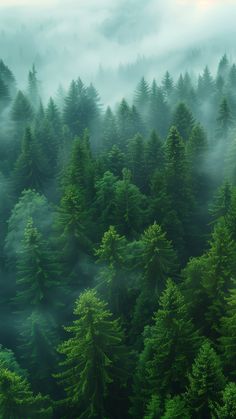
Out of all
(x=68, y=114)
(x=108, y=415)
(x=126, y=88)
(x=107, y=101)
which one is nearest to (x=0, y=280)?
(x=108, y=415)

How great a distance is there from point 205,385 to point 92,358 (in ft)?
21.2

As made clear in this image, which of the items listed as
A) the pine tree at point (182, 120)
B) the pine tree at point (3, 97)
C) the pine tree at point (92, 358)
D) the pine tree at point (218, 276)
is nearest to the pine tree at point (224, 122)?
the pine tree at point (182, 120)

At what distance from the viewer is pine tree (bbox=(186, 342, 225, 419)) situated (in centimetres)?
2208

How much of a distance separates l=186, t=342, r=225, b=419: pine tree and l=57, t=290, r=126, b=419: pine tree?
5.09m

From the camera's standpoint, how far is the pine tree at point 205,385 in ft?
72.4

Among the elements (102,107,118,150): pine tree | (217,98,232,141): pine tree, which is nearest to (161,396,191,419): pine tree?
(217,98,232,141): pine tree

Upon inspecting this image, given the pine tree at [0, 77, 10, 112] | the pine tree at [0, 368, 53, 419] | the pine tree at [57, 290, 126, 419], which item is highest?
the pine tree at [0, 77, 10, 112]

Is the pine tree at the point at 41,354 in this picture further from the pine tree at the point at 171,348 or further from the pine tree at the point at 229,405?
the pine tree at the point at 229,405

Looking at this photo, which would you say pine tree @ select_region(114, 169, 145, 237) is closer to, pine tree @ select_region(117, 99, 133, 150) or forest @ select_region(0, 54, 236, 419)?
forest @ select_region(0, 54, 236, 419)

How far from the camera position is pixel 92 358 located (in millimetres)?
25219

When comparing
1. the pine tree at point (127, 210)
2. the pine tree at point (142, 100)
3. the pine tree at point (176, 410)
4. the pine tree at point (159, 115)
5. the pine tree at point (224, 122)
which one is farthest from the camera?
the pine tree at point (142, 100)

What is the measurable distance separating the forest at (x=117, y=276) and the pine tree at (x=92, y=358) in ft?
0.26

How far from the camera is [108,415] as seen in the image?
27.5 metres

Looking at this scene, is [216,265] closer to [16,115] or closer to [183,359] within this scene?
[183,359]
